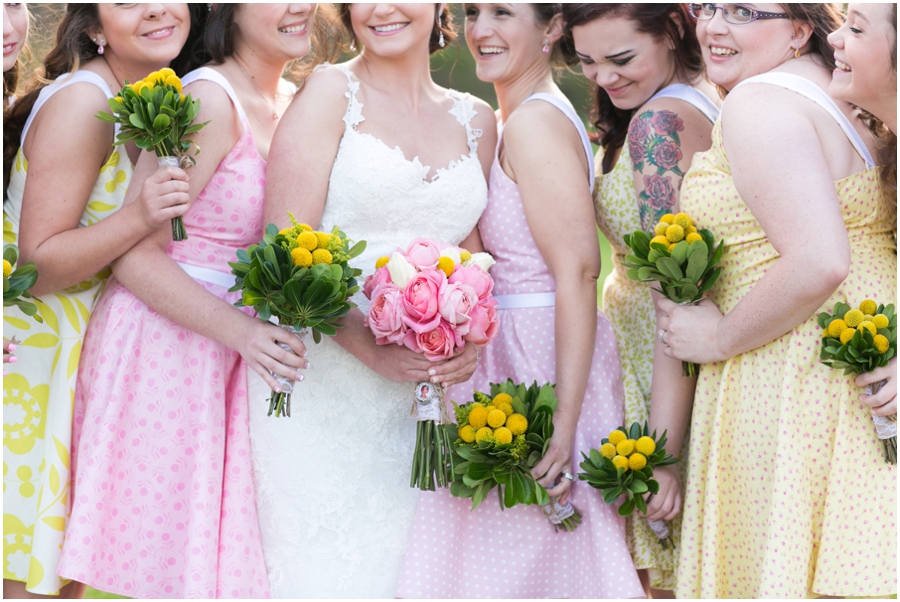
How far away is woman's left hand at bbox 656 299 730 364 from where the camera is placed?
10.6 feet

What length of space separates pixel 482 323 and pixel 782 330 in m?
1.08

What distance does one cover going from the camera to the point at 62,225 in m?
3.35

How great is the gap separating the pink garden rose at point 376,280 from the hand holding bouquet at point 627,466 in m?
1.04

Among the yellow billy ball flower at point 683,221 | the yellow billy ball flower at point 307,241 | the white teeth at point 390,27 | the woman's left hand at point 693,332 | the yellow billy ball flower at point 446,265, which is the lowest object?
the woman's left hand at point 693,332

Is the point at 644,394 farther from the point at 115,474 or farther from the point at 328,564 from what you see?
the point at 115,474

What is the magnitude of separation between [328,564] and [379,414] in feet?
1.99

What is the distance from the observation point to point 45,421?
11.5ft

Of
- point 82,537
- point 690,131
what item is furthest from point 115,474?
point 690,131

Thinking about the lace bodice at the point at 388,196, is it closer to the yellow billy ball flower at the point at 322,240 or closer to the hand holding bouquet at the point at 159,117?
the yellow billy ball flower at the point at 322,240

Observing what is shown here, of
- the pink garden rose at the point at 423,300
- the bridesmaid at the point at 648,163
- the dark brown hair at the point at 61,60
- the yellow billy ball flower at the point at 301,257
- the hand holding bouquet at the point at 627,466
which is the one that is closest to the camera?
the yellow billy ball flower at the point at 301,257

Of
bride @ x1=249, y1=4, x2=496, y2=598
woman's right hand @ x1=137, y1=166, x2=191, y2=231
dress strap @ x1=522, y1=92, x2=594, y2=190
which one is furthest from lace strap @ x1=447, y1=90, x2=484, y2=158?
woman's right hand @ x1=137, y1=166, x2=191, y2=231

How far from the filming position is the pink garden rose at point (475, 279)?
119 inches

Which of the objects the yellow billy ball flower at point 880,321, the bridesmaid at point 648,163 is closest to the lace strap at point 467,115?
the bridesmaid at point 648,163

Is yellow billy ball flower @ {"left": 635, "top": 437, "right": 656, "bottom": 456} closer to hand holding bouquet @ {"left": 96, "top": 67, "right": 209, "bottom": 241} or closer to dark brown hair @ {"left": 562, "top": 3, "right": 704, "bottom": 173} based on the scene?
dark brown hair @ {"left": 562, "top": 3, "right": 704, "bottom": 173}
